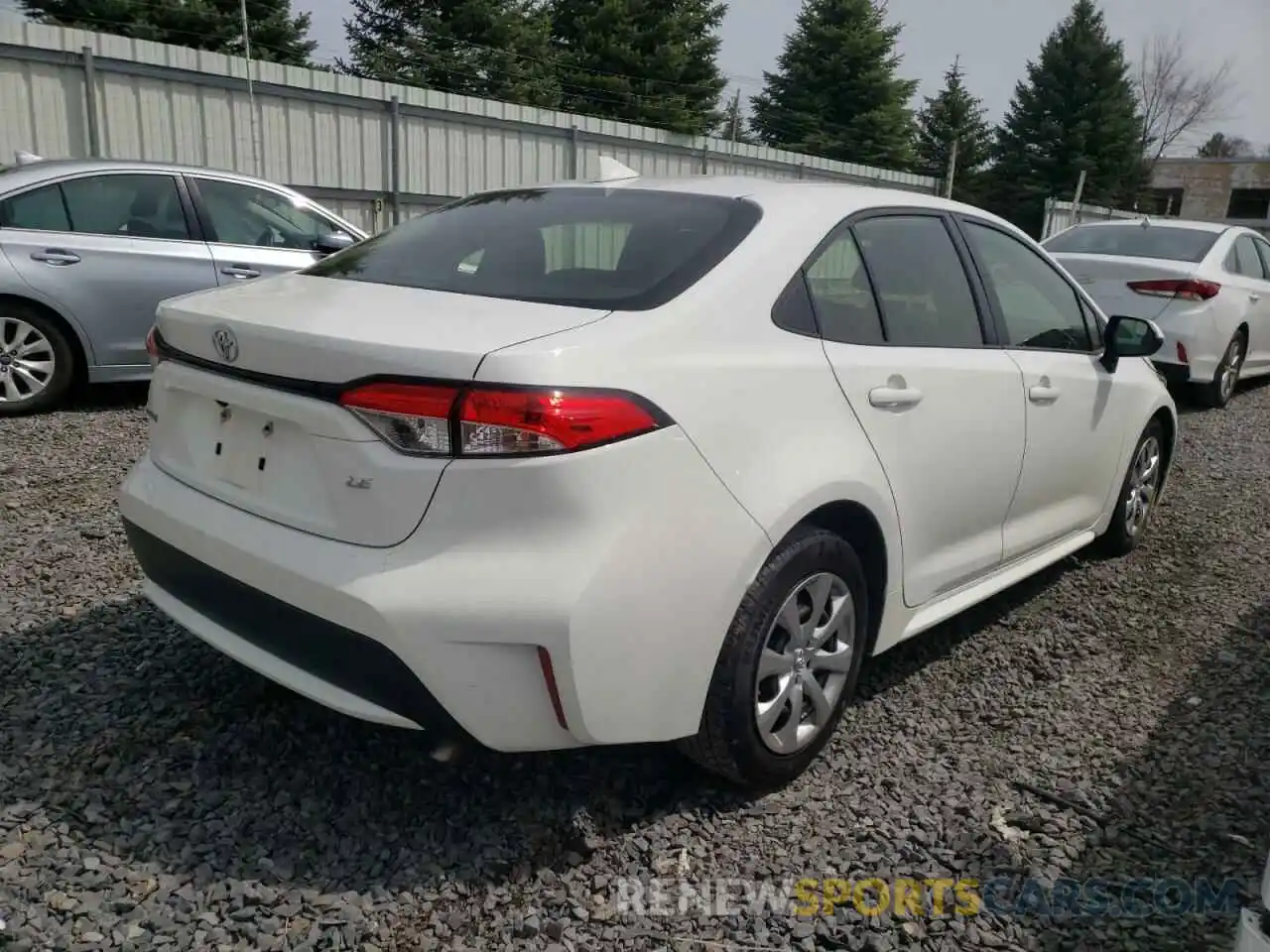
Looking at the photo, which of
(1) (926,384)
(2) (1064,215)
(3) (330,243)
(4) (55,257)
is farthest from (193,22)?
(1) (926,384)

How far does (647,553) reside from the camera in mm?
2066

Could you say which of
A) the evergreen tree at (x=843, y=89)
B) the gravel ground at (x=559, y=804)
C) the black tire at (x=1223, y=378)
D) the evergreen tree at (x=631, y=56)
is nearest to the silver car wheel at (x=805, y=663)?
the gravel ground at (x=559, y=804)

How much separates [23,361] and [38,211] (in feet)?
2.83

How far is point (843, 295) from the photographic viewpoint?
273cm

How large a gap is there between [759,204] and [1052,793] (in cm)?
176

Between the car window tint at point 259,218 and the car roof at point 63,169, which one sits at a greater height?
the car roof at point 63,169

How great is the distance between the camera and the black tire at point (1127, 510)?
4344 mm

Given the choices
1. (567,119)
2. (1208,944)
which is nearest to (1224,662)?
(1208,944)

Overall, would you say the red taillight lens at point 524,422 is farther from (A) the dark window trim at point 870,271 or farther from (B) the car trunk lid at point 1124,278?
(B) the car trunk lid at point 1124,278

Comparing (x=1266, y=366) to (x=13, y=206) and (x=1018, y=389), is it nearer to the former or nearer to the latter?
(x=1018, y=389)

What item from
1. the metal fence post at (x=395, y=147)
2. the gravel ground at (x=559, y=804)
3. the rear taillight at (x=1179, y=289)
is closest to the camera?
the gravel ground at (x=559, y=804)

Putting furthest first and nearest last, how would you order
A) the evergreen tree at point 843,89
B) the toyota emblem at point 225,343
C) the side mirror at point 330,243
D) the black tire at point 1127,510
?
the evergreen tree at point 843,89 → the side mirror at point 330,243 → the black tire at point 1127,510 → the toyota emblem at point 225,343

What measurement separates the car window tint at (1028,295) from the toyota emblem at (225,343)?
7.68 feet

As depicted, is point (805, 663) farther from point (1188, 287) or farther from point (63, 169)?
point (1188, 287)
